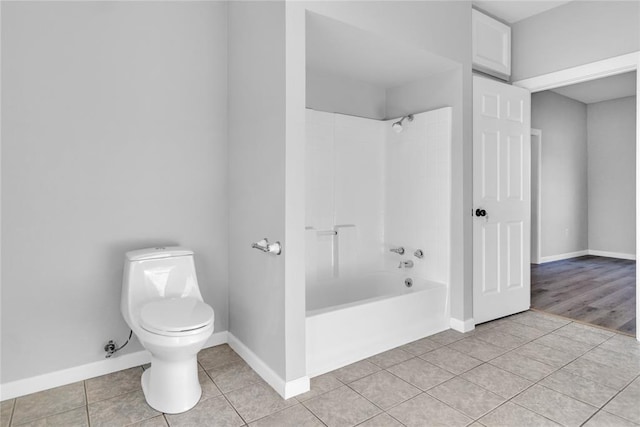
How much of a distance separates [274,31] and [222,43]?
0.76 m

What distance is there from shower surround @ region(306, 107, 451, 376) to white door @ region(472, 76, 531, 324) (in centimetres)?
29

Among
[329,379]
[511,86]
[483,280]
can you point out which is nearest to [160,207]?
[329,379]

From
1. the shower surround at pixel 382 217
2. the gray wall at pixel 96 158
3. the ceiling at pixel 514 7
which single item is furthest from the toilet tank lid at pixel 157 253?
the ceiling at pixel 514 7

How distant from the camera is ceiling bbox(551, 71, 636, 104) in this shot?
5.09 metres

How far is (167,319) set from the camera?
190 cm

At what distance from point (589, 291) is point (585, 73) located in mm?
2419

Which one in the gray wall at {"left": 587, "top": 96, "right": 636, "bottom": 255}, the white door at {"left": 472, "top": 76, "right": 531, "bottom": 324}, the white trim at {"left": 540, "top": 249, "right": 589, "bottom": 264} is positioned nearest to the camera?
the white door at {"left": 472, "top": 76, "right": 531, "bottom": 324}

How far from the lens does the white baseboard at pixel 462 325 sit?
116 inches

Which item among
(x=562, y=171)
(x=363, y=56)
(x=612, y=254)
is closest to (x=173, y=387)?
(x=363, y=56)

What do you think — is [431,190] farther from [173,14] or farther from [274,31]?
[173,14]

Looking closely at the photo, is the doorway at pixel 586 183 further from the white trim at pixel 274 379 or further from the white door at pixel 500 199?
the white trim at pixel 274 379

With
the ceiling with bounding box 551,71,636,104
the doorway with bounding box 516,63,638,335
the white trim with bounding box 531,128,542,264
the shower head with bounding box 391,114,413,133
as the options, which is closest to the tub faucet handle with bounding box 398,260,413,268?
the shower head with bounding box 391,114,413,133

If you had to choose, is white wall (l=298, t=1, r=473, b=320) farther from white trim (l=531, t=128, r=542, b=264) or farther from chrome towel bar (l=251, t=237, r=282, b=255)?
white trim (l=531, t=128, r=542, b=264)

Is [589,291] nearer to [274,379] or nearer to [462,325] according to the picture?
[462,325]
